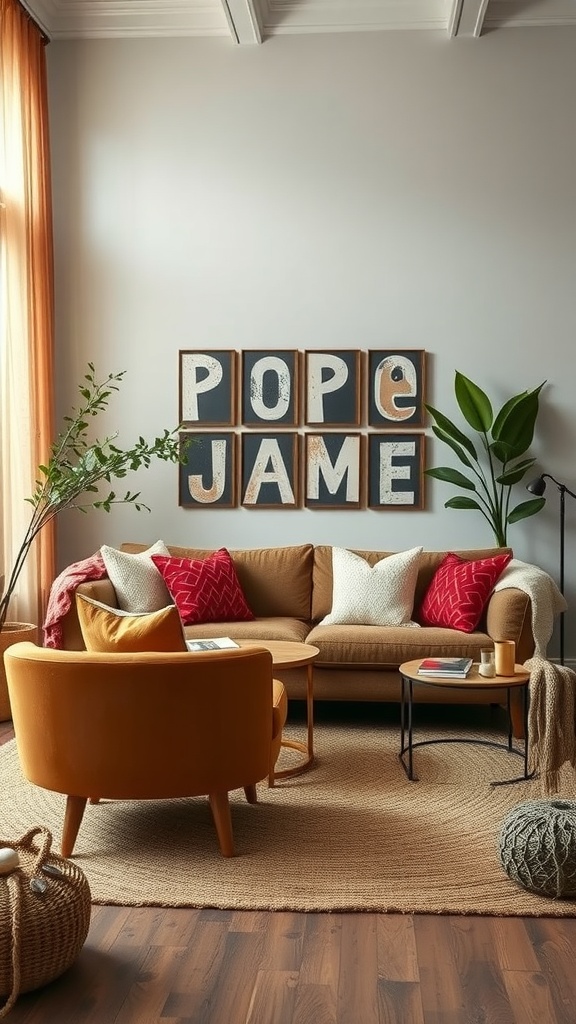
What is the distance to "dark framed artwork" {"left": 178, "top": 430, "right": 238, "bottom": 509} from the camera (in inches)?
217

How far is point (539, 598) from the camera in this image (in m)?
4.43

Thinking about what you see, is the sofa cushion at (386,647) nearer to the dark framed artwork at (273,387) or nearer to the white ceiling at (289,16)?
the dark framed artwork at (273,387)

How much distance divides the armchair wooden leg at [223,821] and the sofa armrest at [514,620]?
191cm

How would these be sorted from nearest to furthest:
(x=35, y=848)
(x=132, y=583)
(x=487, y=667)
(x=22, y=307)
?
(x=35, y=848) → (x=487, y=667) → (x=132, y=583) → (x=22, y=307)

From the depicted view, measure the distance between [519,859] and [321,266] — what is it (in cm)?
368

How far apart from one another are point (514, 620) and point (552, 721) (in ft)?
3.83

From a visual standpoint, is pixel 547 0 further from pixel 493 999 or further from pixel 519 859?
pixel 493 999

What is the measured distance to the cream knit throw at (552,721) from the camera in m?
3.25

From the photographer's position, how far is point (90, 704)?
8.98 feet

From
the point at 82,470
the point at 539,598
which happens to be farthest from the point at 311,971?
the point at 82,470

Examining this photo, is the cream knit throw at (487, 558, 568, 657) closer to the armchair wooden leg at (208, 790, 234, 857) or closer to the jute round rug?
the jute round rug

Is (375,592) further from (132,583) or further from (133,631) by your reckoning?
(133,631)

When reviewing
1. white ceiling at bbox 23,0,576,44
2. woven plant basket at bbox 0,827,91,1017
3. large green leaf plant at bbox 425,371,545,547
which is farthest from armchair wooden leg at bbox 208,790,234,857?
white ceiling at bbox 23,0,576,44

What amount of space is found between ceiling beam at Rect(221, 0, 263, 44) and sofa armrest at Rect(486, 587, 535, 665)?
3218 millimetres
